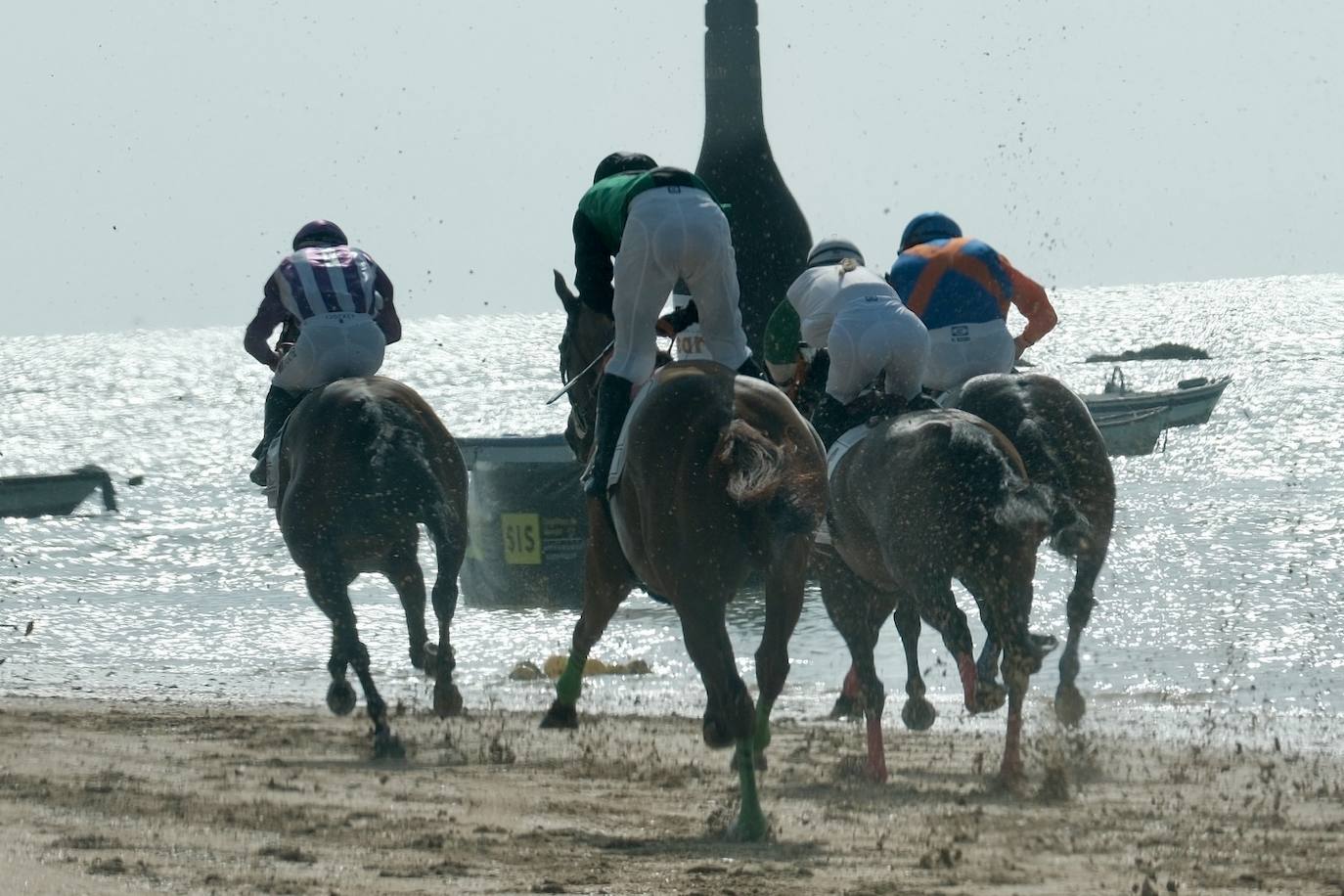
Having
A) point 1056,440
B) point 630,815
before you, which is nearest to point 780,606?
point 630,815

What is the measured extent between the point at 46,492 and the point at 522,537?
23109 millimetres

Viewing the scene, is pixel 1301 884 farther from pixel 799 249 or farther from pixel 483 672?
pixel 799 249

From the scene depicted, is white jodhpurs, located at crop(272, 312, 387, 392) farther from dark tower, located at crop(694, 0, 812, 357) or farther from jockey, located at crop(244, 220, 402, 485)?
dark tower, located at crop(694, 0, 812, 357)

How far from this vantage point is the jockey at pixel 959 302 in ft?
32.8

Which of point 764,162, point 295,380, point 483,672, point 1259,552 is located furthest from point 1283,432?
point 295,380

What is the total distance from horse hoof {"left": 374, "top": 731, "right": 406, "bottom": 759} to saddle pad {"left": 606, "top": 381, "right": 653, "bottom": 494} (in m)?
2.70

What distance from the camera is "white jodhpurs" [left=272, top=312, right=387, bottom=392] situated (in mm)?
10453

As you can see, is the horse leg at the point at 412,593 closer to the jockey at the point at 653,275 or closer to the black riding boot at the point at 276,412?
the black riding boot at the point at 276,412

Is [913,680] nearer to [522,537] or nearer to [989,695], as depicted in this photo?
[989,695]

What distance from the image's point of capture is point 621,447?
7.28m

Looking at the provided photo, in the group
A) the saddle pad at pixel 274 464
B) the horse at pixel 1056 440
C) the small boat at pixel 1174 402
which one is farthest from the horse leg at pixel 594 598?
the small boat at pixel 1174 402

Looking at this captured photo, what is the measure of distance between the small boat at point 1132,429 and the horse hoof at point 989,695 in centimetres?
4340

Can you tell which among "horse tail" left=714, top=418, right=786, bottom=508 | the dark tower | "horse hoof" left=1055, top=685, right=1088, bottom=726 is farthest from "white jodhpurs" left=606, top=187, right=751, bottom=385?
the dark tower

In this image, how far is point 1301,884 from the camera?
588 centimetres
